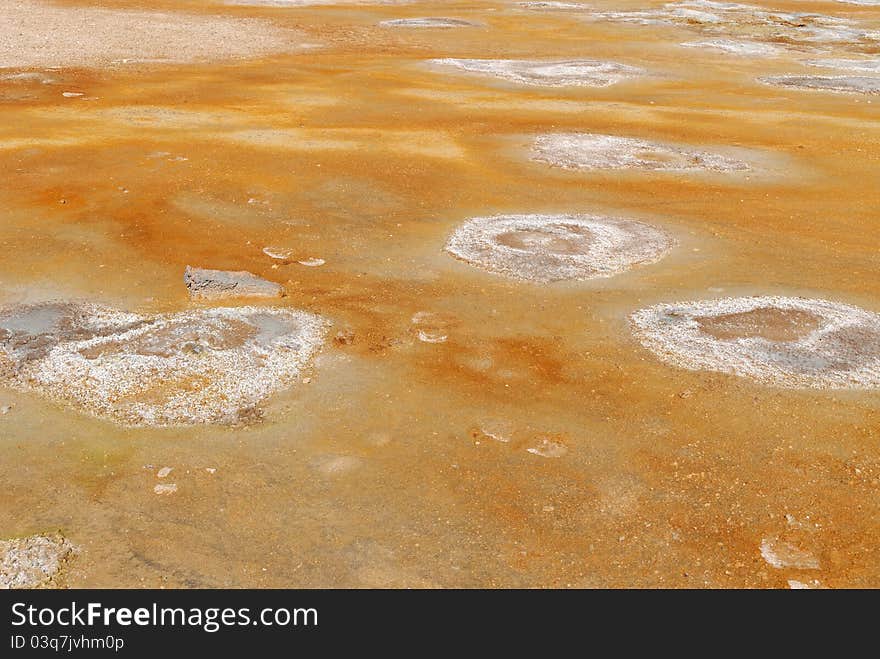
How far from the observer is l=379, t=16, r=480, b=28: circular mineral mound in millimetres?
34125

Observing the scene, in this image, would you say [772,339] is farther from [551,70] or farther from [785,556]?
[551,70]

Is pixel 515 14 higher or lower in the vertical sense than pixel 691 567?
higher

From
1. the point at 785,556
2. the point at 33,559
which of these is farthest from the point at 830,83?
the point at 33,559

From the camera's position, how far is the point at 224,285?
9.86 metres

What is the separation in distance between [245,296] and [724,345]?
5.41 metres

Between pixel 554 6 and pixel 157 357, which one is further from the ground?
pixel 554 6

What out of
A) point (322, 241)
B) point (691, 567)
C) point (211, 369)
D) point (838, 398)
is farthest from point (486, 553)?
point (322, 241)

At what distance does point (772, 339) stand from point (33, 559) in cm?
727

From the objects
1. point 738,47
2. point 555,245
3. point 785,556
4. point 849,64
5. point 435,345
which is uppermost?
point 738,47

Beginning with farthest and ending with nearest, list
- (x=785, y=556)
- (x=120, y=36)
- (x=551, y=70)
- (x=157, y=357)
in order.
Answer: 1. (x=120, y=36)
2. (x=551, y=70)
3. (x=157, y=357)
4. (x=785, y=556)

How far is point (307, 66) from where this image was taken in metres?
24.9

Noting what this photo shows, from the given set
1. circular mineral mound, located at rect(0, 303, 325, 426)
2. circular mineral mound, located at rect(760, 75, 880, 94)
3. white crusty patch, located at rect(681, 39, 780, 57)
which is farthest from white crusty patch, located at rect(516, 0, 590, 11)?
circular mineral mound, located at rect(0, 303, 325, 426)

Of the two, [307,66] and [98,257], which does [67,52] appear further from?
[98,257]

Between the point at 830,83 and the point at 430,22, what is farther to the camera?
the point at 430,22
